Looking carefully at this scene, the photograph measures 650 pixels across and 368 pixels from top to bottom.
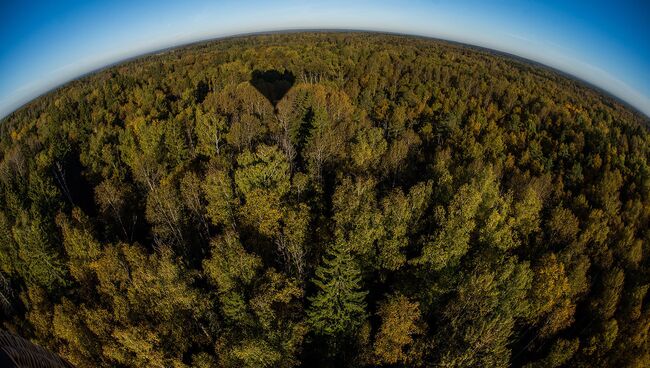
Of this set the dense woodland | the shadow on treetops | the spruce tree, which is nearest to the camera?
the dense woodland

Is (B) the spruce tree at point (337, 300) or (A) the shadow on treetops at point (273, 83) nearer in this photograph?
(B) the spruce tree at point (337, 300)

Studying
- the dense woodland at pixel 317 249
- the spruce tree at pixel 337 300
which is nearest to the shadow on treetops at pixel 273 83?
the dense woodland at pixel 317 249

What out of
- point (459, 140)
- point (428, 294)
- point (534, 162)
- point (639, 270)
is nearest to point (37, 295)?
point (428, 294)

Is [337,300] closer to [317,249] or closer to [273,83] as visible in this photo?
[317,249]

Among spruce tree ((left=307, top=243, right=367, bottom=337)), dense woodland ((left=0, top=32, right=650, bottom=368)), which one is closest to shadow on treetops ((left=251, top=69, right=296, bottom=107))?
dense woodland ((left=0, top=32, right=650, bottom=368))

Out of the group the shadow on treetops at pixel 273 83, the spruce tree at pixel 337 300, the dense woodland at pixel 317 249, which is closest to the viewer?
the dense woodland at pixel 317 249

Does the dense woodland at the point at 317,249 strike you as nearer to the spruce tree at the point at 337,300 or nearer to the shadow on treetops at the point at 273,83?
the spruce tree at the point at 337,300

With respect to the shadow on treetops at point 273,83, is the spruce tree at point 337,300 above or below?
below

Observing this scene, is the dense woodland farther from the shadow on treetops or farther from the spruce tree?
the shadow on treetops
